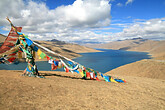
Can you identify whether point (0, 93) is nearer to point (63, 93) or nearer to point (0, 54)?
point (63, 93)

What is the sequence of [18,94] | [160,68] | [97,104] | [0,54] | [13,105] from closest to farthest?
[13,105] < [18,94] < [97,104] < [0,54] < [160,68]

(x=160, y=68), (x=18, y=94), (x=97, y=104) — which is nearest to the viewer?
(x=18, y=94)

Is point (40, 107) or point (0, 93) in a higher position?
point (0, 93)

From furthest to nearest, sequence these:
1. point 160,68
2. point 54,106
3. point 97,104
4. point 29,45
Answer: point 160,68 < point 29,45 < point 97,104 < point 54,106

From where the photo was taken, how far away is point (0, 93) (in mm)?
7316

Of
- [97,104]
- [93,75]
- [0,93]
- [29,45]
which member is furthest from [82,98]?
[29,45]

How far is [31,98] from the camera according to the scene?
7551 millimetres

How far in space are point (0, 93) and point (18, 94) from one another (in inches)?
40.0

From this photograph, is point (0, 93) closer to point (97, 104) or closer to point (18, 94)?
point (18, 94)

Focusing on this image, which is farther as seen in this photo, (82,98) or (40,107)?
(82,98)

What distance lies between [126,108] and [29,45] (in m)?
12.4

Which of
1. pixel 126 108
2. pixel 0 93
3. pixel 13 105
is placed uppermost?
pixel 0 93

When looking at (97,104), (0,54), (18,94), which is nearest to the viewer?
(18,94)

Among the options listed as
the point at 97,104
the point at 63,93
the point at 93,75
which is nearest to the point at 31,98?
the point at 63,93
